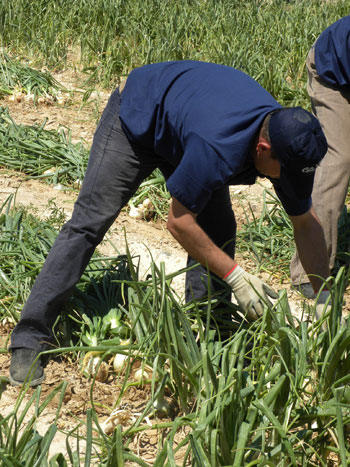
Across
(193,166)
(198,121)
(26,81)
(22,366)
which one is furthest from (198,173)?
(26,81)

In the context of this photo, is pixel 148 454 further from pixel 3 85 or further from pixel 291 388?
pixel 3 85

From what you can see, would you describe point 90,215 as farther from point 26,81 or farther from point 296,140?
point 26,81

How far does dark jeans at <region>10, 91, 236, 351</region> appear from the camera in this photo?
2.60m

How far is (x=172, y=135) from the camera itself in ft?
7.98

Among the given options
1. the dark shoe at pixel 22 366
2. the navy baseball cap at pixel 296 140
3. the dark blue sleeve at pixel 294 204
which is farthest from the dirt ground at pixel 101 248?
the navy baseball cap at pixel 296 140

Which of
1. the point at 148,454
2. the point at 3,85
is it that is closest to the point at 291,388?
the point at 148,454

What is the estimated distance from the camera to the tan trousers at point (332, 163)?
343 cm

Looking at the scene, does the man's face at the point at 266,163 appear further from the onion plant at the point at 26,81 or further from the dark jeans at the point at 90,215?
the onion plant at the point at 26,81

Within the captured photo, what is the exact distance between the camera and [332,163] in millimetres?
3451

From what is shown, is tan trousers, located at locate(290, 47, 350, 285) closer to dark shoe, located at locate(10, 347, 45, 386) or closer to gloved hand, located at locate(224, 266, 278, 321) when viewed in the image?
gloved hand, located at locate(224, 266, 278, 321)

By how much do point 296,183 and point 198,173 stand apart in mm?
344

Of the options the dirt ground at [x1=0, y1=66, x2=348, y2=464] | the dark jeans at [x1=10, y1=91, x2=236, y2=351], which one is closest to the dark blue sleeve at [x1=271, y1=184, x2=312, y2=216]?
the dark jeans at [x1=10, y1=91, x2=236, y2=351]

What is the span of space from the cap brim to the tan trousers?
1.09 metres

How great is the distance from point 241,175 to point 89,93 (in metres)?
3.36
